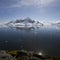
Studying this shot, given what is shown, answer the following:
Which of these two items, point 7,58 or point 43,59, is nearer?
point 7,58

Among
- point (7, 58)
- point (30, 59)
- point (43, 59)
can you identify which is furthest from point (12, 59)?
point (43, 59)

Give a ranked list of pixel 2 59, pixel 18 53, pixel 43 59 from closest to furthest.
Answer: pixel 2 59, pixel 43 59, pixel 18 53

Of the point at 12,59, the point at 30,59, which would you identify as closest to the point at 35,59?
the point at 30,59

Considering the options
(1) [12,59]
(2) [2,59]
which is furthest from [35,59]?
(2) [2,59]

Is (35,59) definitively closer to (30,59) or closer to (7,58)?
(30,59)

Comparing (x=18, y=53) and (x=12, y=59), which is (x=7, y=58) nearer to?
(x=12, y=59)

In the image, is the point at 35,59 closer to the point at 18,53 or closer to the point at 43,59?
the point at 43,59

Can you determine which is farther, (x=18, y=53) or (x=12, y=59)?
(x=18, y=53)

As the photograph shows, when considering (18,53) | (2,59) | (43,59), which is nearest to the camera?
(2,59)
